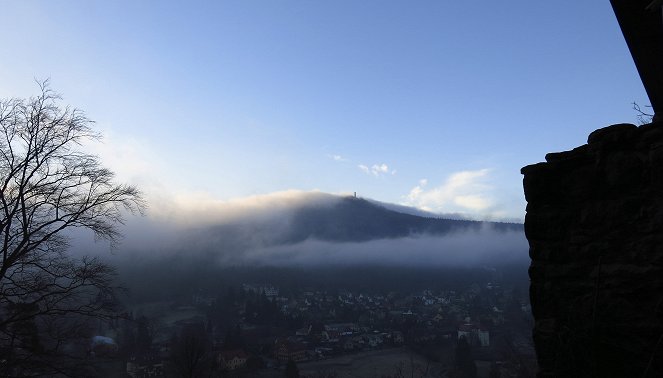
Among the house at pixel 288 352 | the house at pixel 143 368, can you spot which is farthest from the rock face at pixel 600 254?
the house at pixel 288 352

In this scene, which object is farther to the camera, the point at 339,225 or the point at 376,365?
the point at 339,225

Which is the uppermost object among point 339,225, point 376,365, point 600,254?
point 339,225

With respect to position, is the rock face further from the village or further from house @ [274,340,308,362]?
house @ [274,340,308,362]

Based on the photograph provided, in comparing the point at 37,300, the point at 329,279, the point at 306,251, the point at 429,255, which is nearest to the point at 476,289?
the point at 329,279

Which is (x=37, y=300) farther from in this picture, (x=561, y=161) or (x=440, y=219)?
(x=440, y=219)

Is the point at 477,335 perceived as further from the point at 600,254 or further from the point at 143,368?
the point at 600,254

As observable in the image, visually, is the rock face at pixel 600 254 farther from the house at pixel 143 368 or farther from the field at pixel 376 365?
the field at pixel 376 365

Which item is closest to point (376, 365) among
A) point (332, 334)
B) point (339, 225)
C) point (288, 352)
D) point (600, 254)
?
point (288, 352)
